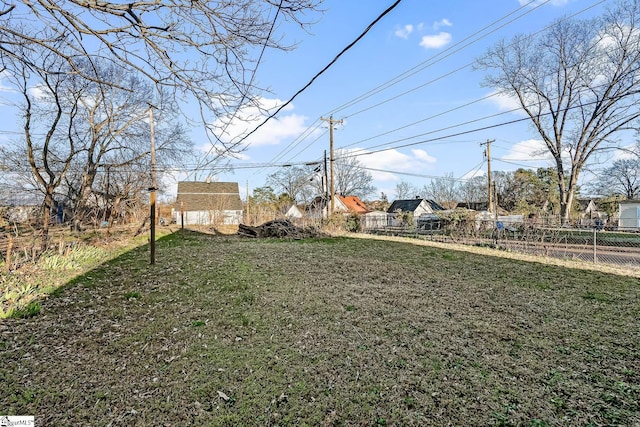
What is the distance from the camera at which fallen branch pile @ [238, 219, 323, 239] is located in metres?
13.8

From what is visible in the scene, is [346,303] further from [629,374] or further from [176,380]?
[629,374]

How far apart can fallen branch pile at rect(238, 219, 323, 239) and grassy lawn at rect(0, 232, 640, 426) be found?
8273 millimetres

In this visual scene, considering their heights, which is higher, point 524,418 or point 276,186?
point 276,186

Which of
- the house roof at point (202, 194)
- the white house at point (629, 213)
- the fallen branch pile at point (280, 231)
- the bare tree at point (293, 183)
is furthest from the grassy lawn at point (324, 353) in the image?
the bare tree at point (293, 183)

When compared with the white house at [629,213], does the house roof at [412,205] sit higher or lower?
higher

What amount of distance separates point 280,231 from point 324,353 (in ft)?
36.4

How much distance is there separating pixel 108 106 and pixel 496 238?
1579 centimetres

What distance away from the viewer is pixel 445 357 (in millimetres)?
2740

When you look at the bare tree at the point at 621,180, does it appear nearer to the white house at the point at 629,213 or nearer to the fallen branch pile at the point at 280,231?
the white house at the point at 629,213

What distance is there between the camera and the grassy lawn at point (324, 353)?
2066 mm

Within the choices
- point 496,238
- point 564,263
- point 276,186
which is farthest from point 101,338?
point 276,186

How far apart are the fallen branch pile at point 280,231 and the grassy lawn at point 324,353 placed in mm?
8273

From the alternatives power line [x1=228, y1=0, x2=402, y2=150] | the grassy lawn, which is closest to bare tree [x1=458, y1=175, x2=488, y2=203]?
the grassy lawn

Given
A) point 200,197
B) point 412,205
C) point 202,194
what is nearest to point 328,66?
point 202,194
